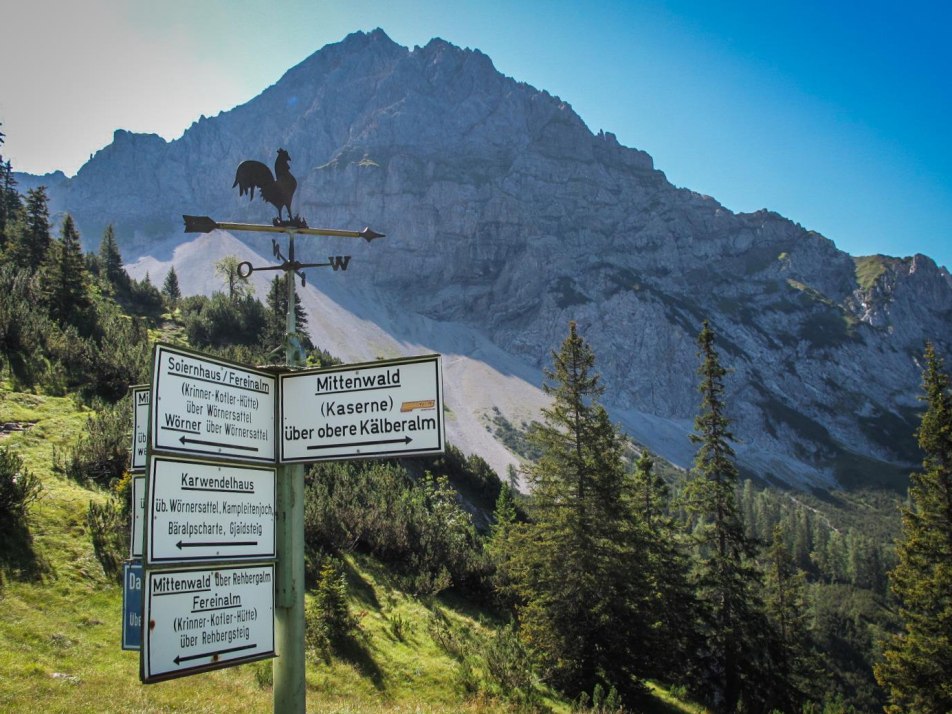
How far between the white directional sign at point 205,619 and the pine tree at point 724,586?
76.7 ft

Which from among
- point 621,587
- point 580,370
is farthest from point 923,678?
point 580,370

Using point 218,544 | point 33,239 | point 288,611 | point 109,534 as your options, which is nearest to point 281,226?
point 218,544

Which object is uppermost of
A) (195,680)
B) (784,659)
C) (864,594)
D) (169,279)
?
(169,279)

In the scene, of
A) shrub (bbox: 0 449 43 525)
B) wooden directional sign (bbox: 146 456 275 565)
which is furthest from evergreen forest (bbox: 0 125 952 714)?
wooden directional sign (bbox: 146 456 275 565)

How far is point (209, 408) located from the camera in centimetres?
427

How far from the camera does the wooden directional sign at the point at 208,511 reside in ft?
12.5

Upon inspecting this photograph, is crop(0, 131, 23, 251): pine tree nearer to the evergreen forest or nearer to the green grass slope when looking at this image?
the evergreen forest

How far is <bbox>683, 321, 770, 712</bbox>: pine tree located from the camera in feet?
79.9

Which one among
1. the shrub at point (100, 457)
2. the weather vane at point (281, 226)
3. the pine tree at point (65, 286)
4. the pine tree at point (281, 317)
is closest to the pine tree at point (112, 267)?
the pine tree at point (281, 317)

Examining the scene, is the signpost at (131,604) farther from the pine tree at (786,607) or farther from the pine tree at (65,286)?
the pine tree at (786,607)

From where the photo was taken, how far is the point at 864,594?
118 m

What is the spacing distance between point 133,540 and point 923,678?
86.8 ft

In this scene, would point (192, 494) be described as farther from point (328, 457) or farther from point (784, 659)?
point (784, 659)

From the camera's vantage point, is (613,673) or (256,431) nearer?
(256,431)
